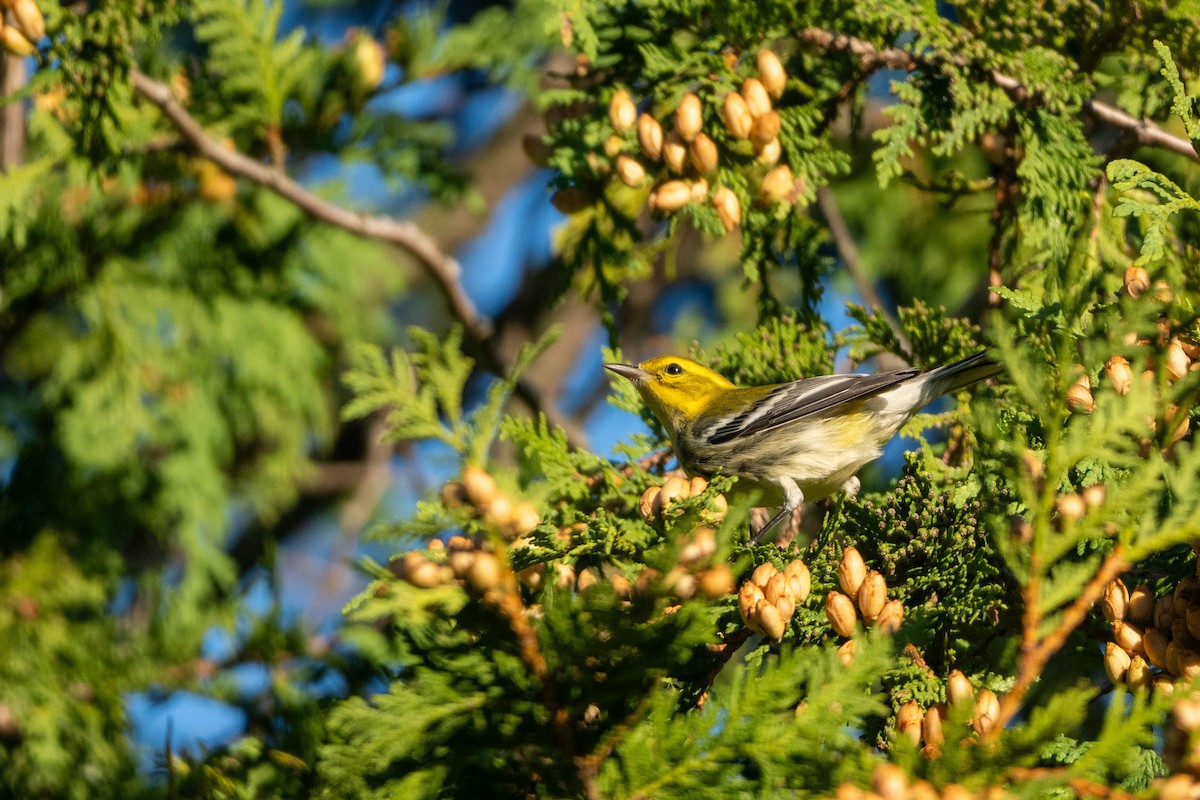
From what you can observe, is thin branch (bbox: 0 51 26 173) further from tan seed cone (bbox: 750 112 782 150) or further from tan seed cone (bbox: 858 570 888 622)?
tan seed cone (bbox: 858 570 888 622)

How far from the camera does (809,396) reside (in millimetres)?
2799

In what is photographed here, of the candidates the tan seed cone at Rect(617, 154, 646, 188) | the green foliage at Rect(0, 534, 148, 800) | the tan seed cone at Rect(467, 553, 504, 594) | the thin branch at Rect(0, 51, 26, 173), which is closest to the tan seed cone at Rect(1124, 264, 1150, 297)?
the tan seed cone at Rect(617, 154, 646, 188)

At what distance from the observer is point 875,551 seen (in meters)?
1.94

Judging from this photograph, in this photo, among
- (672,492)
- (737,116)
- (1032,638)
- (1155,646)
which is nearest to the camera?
(1032,638)

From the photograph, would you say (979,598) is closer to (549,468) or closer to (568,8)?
(549,468)

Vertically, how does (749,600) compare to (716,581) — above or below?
below

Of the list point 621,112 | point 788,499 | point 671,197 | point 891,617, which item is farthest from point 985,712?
point 621,112

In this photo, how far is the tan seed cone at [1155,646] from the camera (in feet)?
5.37

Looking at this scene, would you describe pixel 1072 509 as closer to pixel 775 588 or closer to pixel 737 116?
pixel 775 588

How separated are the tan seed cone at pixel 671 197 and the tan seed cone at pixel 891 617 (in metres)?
1.03

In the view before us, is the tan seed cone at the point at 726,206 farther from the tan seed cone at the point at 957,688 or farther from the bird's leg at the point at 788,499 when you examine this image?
the tan seed cone at the point at 957,688

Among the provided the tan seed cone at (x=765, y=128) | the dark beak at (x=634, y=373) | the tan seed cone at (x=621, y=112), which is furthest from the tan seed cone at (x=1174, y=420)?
the dark beak at (x=634, y=373)

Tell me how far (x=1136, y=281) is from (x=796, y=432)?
1.25 metres

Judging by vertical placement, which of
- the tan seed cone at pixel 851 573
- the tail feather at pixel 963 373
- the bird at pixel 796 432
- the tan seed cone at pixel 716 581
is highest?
the tan seed cone at pixel 716 581
